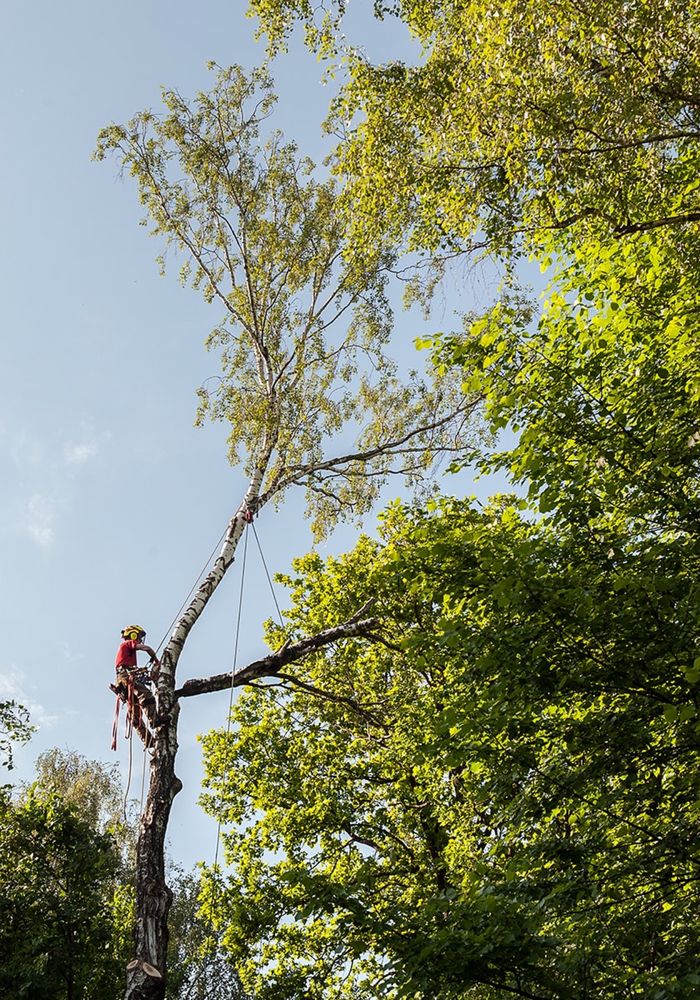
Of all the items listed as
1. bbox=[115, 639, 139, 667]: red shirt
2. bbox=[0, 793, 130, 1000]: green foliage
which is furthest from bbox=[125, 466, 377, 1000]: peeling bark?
bbox=[0, 793, 130, 1000]: green foliage

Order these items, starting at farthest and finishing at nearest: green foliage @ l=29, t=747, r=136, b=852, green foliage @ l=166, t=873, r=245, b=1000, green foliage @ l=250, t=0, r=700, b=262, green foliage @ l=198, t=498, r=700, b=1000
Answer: green foliage @ l=29, t=747, r=136, b=852 < green foliage @ l=166, t=873, r=245, b=1000 < green foliage @ l=250, t=0, r=700, b=262 < green foliage @ l=198, t=498, r=700, b=1000

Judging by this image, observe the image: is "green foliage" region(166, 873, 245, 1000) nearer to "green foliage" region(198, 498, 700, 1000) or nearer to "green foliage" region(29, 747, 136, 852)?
"green foliage" region(29, 747, 136, 852)

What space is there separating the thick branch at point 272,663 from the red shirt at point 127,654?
68 centimetres

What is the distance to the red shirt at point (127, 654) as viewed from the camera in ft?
30.7

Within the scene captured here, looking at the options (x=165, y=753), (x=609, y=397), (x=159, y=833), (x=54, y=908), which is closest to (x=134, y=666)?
(x=165, y=753)

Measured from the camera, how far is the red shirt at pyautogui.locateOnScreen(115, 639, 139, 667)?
937 centimetres

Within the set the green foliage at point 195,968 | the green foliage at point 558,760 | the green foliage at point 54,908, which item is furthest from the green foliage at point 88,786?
the green foliage at point 558,760

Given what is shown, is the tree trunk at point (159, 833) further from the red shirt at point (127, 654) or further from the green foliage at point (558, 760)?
the green foliage at point (558, 760)

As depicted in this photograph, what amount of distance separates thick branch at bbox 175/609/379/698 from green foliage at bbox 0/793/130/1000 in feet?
13.2

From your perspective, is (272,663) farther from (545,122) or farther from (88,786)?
(88,786)

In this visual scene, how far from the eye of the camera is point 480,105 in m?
7.57

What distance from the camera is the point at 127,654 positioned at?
31.1 feet

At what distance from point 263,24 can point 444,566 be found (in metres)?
7.42

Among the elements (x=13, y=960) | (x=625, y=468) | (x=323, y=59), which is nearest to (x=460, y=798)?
(x=13, y=960)
